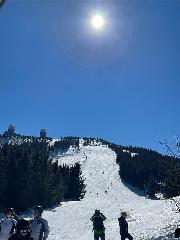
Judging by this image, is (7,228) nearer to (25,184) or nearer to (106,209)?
(106,209)

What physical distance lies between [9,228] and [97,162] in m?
146

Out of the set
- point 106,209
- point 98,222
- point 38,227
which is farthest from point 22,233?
point 106,209

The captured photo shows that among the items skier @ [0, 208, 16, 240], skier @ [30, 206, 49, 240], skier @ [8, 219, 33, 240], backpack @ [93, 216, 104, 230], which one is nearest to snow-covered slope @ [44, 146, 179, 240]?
backpack @ [93, 216, 104, 230]

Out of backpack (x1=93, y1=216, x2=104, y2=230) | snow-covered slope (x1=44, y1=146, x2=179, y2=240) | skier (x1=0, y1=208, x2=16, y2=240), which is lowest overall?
skier (x1=0, y1=208, x2=16, y2=240)

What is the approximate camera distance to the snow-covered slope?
24.0 m

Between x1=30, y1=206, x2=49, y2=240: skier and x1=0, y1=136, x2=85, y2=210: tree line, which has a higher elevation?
x1=0, y1=136, x2=85, y2=210: tree line

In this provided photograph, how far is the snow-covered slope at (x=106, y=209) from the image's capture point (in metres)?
24.0

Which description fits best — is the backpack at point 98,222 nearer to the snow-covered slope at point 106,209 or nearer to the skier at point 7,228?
the snow-covered slope at point 106,209

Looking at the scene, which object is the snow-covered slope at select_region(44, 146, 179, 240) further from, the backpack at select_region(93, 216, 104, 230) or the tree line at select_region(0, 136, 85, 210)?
the tree line at select_region(0, 136, 85, 210)

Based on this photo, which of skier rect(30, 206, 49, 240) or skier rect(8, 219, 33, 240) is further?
skier rect(30, 206, 49, 240)

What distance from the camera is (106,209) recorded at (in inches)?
1689

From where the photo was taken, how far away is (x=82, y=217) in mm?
37562

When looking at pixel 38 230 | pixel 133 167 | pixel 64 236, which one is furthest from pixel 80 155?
pixel 38 230

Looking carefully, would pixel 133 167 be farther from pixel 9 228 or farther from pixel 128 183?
pixel 9 228
